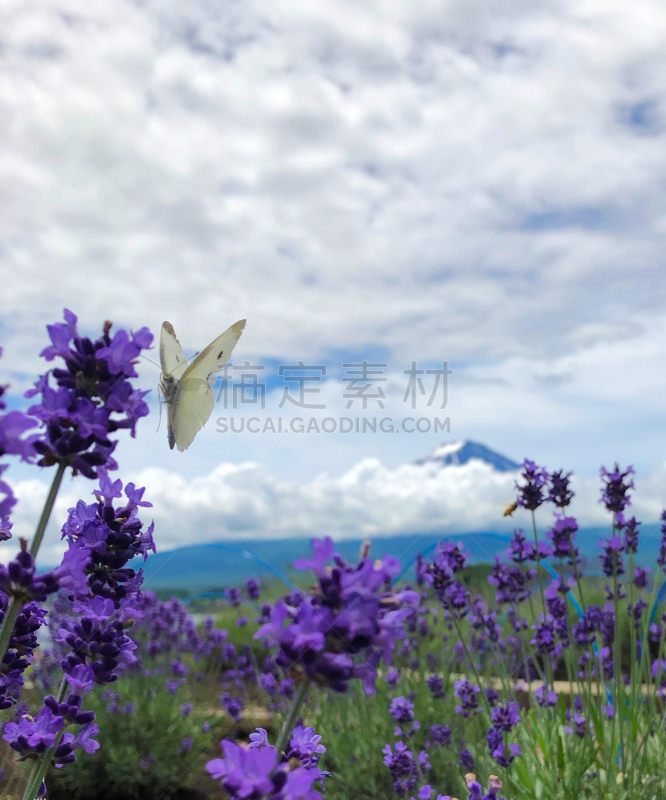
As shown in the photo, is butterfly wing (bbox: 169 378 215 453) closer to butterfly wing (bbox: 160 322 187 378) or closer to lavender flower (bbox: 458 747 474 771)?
butterfly wing (bbox: 160 322 187 378)

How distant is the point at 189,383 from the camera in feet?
11.2

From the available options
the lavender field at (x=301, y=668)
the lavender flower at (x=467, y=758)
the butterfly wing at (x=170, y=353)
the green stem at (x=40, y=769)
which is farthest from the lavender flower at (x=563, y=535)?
the green stem at (x=40, y=769)

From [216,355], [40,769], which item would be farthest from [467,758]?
[40,769]

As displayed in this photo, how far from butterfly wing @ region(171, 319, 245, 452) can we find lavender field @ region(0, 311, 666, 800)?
904 mm

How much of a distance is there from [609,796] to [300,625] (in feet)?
9.27

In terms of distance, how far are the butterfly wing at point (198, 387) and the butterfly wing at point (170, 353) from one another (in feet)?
0.48

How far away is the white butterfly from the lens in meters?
3.25

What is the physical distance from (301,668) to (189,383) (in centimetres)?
262

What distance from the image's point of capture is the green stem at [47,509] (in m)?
1.07

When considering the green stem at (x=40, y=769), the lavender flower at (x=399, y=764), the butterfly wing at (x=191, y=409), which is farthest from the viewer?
the butterfly wing at (x=191, y=409)

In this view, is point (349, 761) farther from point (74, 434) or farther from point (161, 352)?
point (74, 434)

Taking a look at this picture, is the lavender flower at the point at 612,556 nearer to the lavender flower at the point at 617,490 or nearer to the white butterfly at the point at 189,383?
the lavender flower at the point at 617,490

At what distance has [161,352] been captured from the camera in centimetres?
343

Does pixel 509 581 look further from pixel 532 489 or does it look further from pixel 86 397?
pixel 86 397
